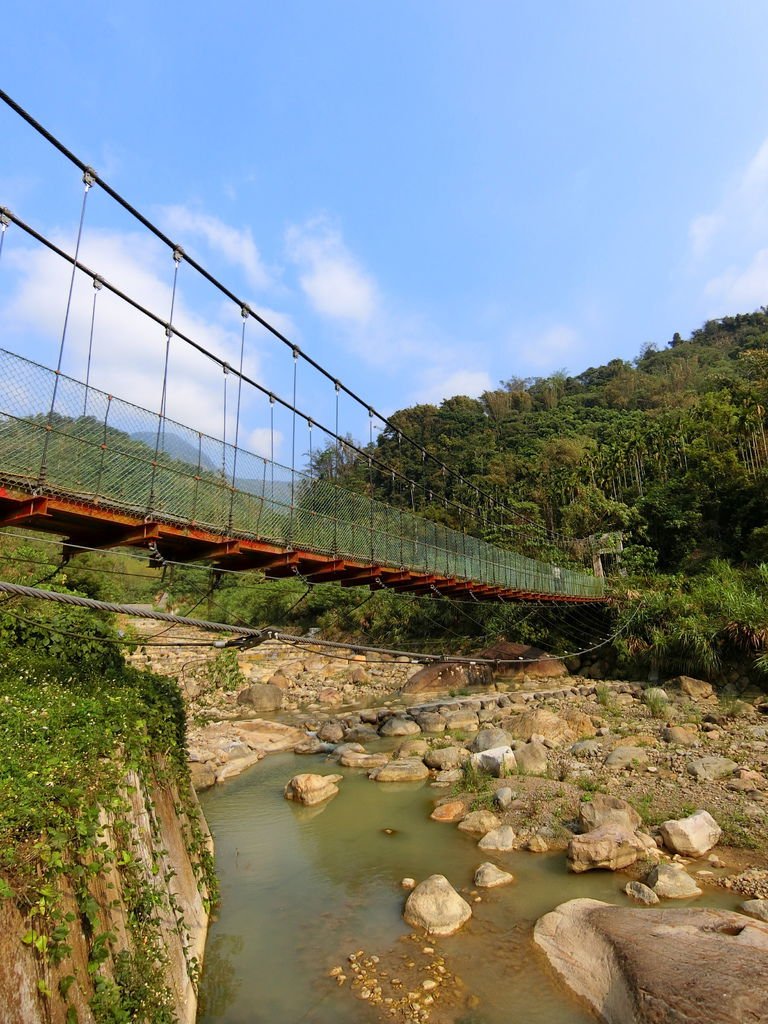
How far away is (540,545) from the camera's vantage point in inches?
884

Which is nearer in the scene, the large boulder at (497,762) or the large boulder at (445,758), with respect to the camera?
the large boulder at (497,762)

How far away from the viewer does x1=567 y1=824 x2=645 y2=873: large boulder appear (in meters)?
5.03

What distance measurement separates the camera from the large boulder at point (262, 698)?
14.7 meters

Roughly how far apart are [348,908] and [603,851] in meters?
2.27

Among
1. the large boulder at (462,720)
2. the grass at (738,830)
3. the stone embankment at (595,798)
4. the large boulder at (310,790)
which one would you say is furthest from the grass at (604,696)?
the large boulder at (310,790)

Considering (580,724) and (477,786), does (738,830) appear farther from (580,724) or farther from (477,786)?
(580,724)

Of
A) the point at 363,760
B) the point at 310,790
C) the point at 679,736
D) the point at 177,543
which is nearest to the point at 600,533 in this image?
the point at 679,736

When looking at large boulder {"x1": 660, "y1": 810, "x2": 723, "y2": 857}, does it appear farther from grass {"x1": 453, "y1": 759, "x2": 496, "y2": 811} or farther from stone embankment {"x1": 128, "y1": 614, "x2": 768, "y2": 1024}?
grass {"x1": 453, "y1": 759, "x2": 496, "y2": 811}

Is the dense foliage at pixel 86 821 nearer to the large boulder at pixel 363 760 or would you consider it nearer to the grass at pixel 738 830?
the large boulder at pixel 363 760

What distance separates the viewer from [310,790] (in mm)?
7473

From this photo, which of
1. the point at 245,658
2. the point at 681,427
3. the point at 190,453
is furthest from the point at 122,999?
the point at 681,427

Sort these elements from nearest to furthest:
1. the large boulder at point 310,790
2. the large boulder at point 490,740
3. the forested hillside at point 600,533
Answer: the large boulder at point 310,790 → the large boulder at point 490,740 → the forested hillside at point 600,533

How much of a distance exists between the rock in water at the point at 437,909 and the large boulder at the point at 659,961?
61 cm

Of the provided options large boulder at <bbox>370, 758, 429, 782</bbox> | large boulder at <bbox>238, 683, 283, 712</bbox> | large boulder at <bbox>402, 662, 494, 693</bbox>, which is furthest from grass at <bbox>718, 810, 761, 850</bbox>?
large boulder at <bbox>238, 683, 283, 712</bbox>
